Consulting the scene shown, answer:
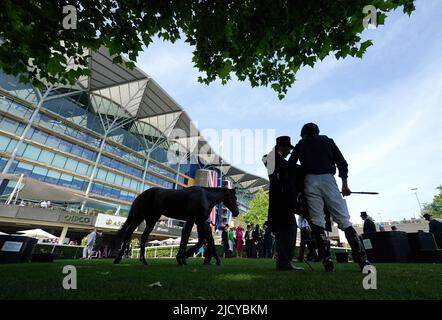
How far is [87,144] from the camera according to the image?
4016cm

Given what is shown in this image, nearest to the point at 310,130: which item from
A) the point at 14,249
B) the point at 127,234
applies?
the point at 127,234

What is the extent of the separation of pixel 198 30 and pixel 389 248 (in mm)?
7710

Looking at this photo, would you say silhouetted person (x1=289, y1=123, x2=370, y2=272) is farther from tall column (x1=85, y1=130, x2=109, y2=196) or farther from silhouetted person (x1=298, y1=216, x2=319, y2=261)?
tall column (x1=85, y1=130, x2=109, y2=196)

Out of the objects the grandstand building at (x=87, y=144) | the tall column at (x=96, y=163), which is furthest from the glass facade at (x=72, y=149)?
the tall column at (x=96, y=163)

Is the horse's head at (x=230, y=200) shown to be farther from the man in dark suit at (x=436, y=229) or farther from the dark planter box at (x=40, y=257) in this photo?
the man in dark suit at (x=436, y=229)

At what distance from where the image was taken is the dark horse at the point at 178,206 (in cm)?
583

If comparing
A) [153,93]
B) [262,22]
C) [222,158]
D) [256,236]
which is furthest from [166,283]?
[222,158]

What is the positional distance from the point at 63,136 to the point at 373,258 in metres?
42.5

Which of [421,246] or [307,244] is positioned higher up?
[421,246]

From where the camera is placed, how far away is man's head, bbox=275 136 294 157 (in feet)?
15.1

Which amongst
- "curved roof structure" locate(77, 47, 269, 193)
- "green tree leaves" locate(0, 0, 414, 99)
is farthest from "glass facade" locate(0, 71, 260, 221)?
"green tree leaves" locate(0, 0, 414, 99)

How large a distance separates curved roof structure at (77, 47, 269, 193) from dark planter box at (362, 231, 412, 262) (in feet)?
94.8

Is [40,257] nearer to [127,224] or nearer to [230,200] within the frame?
[127,224]
